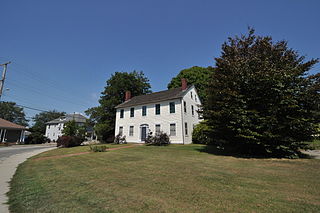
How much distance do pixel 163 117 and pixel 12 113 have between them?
224 ft

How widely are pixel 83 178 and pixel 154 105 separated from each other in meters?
15.8

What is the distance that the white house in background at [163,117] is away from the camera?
1817 cm

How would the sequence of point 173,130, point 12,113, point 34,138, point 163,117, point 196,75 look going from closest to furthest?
point 173,130 → point 163,117 → point 196,75 → point 34,138 → point 12,113

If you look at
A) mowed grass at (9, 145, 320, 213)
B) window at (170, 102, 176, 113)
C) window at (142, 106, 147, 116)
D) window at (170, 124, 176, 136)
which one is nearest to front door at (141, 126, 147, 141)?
window at (142, 106, 147, 116)

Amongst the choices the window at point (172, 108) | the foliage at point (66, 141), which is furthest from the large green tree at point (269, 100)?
the foliage at point (66, 141)

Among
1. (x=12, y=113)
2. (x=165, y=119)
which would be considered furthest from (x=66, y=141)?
(x=12, y=113)

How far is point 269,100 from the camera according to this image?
8.35 metres

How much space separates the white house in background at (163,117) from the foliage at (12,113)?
2119 inches

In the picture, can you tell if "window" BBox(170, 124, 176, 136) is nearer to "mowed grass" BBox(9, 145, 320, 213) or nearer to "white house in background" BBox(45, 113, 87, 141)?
"mowed grass" BBox(9, 145, 320, 213)

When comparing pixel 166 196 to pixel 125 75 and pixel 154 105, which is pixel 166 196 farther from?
pixel 125 75

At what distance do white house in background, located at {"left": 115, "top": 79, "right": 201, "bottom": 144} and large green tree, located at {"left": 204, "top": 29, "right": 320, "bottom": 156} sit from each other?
7727 mm

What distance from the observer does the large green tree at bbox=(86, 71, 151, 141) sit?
27547mm

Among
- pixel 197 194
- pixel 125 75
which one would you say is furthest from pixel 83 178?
pixel 125 75

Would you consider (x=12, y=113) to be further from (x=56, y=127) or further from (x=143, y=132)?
(x=143, y=132)
